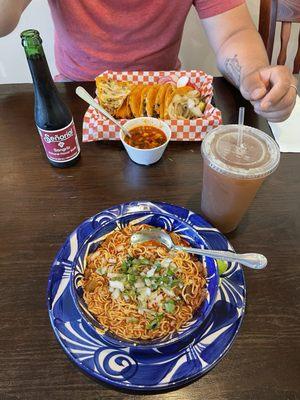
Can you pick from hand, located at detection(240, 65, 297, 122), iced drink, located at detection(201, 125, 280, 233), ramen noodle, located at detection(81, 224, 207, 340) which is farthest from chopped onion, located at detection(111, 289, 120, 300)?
hand, located at detection(240, 65, 297, 122)

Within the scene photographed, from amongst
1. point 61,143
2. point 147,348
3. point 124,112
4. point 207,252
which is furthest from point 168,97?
point 147,348

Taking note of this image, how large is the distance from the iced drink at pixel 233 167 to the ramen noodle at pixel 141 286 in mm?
141

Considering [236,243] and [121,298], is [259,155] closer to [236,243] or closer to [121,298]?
[236,243]

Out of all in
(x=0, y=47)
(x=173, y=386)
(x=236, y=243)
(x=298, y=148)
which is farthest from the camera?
(x=0, y=47)

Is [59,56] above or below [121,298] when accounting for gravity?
above

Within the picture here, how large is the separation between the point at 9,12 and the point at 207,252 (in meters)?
1.09

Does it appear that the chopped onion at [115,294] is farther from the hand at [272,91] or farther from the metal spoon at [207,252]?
the hand at [272,91]

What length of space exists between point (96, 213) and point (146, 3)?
871 millimetres

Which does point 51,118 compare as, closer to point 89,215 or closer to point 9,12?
point 89,215

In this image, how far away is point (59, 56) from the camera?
1.49 m

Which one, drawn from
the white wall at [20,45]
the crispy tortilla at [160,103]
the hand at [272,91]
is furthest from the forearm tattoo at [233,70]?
the white wall at [20,45]

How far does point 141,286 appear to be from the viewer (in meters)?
0.74

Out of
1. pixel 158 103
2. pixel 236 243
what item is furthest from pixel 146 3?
pixel 236 243

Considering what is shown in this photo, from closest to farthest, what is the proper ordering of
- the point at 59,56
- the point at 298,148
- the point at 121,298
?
the point at 121,298 → the point at 298,148 → the point at 59,56
